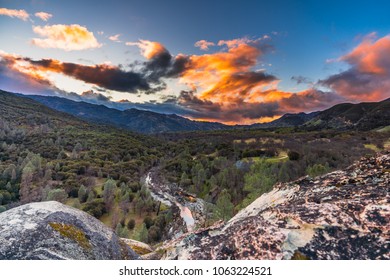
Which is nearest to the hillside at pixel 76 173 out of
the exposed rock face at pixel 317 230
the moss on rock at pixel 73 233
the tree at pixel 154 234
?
the tree at pixel 154 234

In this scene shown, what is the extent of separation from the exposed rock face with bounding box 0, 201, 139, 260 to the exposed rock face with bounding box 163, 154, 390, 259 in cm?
123

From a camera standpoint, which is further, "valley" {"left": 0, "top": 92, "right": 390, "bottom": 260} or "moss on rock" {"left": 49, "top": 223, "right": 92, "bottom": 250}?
"valley" {"left": 0, "top": 92, "right": 390, "bottom": 260}

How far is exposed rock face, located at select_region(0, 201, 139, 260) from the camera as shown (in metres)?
3.85

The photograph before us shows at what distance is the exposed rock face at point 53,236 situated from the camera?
12.6 ft

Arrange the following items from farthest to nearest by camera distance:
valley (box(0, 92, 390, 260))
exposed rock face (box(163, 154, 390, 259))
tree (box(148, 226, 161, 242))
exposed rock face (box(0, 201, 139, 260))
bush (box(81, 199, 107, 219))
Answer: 1. bush (box(81, 199, 107, 219))
2. valley (box(0, 92, 390, 260))
3. tree (box(148, 226, 161, 242))
4. exposed rock face (box(0, 201, 139, 260))
5. exposed rock face (box(163, 154, 390, 259))

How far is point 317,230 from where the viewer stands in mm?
3484

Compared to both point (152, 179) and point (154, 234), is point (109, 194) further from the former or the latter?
point (152, 179)

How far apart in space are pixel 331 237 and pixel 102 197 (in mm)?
80457

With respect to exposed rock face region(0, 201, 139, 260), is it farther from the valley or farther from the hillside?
the hillside

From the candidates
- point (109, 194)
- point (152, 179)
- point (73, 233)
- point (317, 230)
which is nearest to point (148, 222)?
point (109, 194)

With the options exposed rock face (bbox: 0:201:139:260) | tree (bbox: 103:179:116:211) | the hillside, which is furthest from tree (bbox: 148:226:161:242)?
exposed rock face (bbox: 0:201:139:260)

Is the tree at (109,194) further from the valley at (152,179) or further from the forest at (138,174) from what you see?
the forest at (138,174)

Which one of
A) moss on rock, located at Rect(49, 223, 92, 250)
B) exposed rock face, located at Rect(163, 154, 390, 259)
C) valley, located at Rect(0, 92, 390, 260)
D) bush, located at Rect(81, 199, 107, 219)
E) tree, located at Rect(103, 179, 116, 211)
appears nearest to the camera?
exposed rock face, located at Rect(163, 154, 390, 259)

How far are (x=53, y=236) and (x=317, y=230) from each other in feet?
13.1
